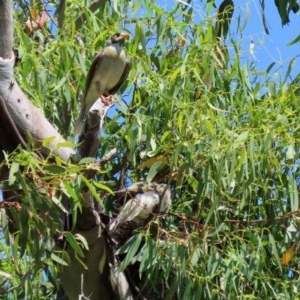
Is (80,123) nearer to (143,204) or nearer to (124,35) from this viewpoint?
(143,204)

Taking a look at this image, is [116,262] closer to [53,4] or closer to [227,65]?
[227,65]

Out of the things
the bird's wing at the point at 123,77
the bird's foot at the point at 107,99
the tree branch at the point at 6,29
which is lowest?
the bird's wing at the point at 123,77

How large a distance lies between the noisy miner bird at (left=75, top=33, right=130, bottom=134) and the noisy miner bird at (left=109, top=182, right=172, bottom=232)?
0.29m

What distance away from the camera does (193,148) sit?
12.9 feet

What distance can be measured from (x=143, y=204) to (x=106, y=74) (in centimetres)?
77

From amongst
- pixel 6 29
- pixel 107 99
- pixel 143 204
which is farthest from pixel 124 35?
pixel 6 29

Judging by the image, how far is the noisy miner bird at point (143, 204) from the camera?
404 centimetres

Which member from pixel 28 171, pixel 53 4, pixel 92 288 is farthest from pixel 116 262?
pixel 53 4

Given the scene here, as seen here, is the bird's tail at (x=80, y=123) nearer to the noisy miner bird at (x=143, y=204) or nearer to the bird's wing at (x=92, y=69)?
the bird's wing at (x=92, y=69)

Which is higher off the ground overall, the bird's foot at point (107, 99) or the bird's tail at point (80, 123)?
the bird's foot at point (107, 99)

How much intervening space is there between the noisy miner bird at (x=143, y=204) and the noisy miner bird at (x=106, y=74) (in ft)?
0.95

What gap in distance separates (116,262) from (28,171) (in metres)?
0.75

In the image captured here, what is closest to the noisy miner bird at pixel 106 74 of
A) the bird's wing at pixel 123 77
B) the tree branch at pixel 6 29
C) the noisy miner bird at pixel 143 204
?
the bird's wing at pixel 123 77

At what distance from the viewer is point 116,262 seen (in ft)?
13.6
